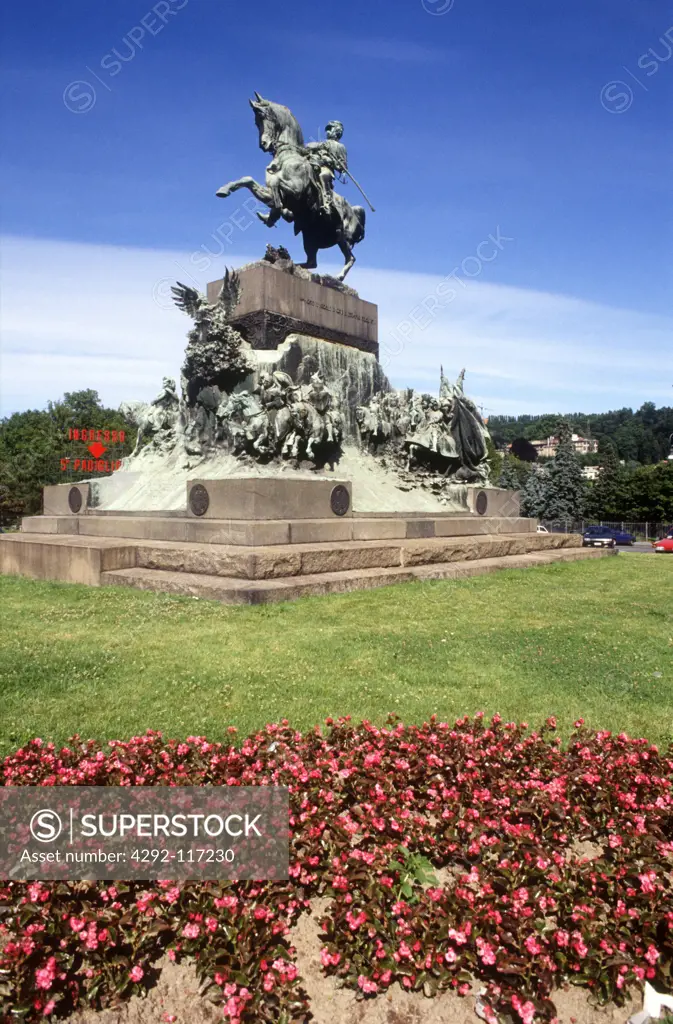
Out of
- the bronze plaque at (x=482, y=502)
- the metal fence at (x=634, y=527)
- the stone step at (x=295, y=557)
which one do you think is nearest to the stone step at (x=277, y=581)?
the stone step at (x=295, y=557)

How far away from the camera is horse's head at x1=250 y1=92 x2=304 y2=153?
18.1m

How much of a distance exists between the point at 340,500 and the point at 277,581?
13.9ft

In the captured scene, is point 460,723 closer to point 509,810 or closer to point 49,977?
point 509,810

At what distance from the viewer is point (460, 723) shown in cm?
469

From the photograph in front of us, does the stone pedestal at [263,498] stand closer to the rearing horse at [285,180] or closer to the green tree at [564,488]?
the rearing horse at [285,180]

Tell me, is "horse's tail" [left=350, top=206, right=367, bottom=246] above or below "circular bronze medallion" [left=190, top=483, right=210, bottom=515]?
above

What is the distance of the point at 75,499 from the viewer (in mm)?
16578

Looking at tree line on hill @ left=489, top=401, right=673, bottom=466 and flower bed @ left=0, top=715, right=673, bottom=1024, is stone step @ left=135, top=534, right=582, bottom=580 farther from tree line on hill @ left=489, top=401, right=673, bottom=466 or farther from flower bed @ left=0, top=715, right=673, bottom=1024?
tree line on hill @ left=489, top=401, right=673, bottom=466

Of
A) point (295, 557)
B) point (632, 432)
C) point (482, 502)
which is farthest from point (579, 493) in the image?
point (632, 432)

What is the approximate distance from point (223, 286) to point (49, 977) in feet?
53.9

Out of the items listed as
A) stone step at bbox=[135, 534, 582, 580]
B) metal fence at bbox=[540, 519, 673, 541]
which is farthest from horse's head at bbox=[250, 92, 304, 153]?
metal fence at bbox=[540, 519, 673, 541]

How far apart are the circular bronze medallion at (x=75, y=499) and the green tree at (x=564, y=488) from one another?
51.2 m

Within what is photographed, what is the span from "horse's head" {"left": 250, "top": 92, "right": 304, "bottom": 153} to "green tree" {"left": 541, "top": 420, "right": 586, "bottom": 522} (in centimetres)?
4859

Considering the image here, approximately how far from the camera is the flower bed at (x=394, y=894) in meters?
2.55
